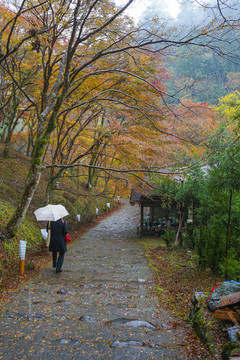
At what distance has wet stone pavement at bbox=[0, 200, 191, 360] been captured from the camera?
3.55 m

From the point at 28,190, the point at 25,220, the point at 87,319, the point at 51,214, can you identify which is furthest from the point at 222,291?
the point at 25,220

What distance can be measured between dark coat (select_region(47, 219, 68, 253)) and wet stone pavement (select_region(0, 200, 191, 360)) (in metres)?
0.69

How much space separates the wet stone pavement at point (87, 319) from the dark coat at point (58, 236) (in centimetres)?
69

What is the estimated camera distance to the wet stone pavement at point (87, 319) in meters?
3.55

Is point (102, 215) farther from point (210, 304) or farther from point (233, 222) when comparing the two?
point (210, 304)

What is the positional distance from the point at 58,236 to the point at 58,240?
0.12 m

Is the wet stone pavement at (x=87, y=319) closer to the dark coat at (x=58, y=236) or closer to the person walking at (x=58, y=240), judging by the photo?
the person walking at (x=58, y=240)

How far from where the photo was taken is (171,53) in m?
7.20

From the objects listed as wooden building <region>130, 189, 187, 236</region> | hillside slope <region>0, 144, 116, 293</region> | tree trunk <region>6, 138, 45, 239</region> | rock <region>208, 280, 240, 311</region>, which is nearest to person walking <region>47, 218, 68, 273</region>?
hillside slope <region>0, 144, 116, 293</region>

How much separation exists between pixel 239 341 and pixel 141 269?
5.64 metres

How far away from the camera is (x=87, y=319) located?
→ 14.8ft

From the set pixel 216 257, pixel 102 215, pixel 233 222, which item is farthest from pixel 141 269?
pixel 102 215

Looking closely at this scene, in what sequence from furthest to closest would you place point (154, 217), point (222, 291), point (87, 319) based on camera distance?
1. point (154, 217)
2. point (222, 291)
3. point (87, 319)

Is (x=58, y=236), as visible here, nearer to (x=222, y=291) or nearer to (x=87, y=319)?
(x=87, y=319)
